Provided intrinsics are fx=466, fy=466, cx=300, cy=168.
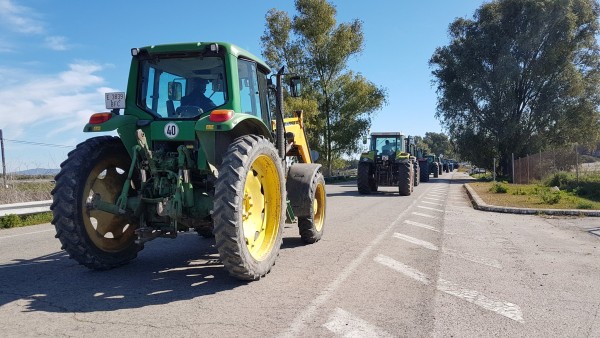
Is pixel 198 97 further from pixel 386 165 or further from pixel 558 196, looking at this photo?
pixel 386 165

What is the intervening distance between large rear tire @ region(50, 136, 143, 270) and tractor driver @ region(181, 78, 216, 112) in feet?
3.30

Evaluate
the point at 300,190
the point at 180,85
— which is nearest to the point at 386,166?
the point at 300,190

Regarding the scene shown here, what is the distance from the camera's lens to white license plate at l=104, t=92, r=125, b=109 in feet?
19.2

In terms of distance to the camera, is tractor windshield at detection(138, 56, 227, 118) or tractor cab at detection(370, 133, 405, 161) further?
tractor cab at detection(370, 133, 405, 161)

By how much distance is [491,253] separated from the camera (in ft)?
23.7

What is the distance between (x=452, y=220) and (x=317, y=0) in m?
29.4

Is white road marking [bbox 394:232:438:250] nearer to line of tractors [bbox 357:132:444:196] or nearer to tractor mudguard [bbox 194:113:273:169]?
tractor mudguard [bbox 194:113:273:169]

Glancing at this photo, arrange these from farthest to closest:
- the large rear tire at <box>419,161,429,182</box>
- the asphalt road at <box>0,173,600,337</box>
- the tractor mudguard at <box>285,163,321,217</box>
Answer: the large rear tire at <box>419,161,429,182</box> < the tractor mudguard at <box>285,163,321,217</box> < the asphalt road at <box>0,173,600,337</box>

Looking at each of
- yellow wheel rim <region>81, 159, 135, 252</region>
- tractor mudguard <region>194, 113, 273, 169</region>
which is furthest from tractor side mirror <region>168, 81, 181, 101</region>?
yellow wheel rim <region>81, 159, 135, 252</region>

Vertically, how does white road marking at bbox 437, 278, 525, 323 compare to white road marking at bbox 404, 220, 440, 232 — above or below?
below

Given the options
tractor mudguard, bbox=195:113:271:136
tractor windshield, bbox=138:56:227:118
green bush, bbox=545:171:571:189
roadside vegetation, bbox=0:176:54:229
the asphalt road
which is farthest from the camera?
green bush, bbox=545:171:571:189

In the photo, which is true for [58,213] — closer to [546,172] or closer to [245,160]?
[245,160]

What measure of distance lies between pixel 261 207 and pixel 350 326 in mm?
2361

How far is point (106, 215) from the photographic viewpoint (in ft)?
18.5
